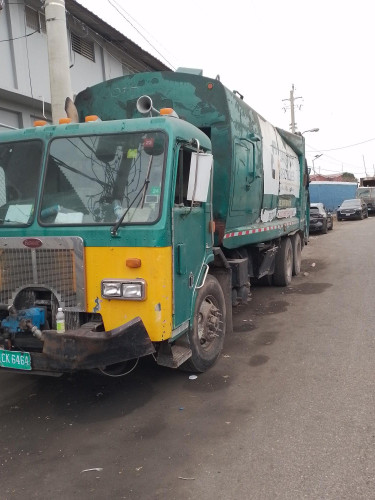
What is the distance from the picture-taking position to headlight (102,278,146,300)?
143 inches

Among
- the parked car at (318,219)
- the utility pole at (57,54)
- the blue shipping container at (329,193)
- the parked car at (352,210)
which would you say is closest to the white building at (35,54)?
the utility pole at (57,54)

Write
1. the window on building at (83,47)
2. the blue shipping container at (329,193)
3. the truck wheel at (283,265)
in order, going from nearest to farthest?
the truck wheel at (283,265), the window on building at (83,47), the blue shipping container at (329,193)

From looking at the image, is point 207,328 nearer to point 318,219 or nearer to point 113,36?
point 113,36

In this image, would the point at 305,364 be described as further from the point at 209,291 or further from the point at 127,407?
the point at 127,407

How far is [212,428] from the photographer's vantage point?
3678mm

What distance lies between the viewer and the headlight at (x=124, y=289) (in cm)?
362

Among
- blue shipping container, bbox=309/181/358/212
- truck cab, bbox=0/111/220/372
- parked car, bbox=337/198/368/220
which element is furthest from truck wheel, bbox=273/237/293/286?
blue shipping container, bbox=309/181/358/212

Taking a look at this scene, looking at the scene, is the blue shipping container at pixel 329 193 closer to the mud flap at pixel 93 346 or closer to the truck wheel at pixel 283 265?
the truck wheel at pixel 283 265

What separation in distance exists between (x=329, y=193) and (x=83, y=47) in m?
31.4

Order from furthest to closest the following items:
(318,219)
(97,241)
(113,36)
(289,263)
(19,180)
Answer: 1. (318,219)
2. (113,36)
3. (289,263)
4. (19,180)
5. (97,241)

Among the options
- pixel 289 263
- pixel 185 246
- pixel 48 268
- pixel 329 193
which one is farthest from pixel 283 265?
pixel 329 193

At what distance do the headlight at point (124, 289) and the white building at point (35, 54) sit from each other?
6.68m

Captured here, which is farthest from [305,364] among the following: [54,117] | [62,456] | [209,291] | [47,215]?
[54,117]

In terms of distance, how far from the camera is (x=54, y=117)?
630cm
